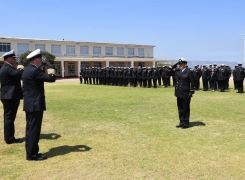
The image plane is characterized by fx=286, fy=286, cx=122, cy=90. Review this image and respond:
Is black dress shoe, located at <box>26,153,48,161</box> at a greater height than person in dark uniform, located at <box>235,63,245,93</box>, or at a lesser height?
lesser

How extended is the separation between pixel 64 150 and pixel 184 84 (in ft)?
11.5

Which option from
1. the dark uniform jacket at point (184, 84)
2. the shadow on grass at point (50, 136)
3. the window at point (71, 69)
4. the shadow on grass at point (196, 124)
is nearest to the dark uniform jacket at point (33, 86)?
the shadow on grass at point (50, 136)

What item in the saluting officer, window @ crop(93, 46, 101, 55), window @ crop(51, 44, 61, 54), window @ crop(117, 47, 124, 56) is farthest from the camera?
window @ crop(117, 47, 124, 56)

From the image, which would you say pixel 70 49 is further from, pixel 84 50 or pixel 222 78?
pixel 222 78

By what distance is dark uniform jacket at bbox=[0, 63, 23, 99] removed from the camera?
5.92 metres

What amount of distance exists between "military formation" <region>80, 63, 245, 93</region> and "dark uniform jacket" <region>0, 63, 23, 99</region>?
296 inches

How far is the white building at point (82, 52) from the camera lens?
45.0 meters

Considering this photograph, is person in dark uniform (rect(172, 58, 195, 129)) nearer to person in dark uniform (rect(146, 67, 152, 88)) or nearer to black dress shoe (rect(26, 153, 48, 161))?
black dress shoe (rect(26, 153, 48, 161))

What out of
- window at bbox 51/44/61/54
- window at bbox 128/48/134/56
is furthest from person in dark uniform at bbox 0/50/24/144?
window at bbox 128/48/134/56

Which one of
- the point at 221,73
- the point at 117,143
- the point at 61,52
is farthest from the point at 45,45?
the point at 117,143

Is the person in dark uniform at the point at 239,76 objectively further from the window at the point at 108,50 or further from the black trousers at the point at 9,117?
the window at the point at 108,50

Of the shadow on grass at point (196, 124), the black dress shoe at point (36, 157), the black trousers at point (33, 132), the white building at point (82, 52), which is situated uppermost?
the white building at point (82, 52)

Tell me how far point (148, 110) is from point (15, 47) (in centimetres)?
3900

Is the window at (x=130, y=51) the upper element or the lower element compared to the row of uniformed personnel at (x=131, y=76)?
upper
